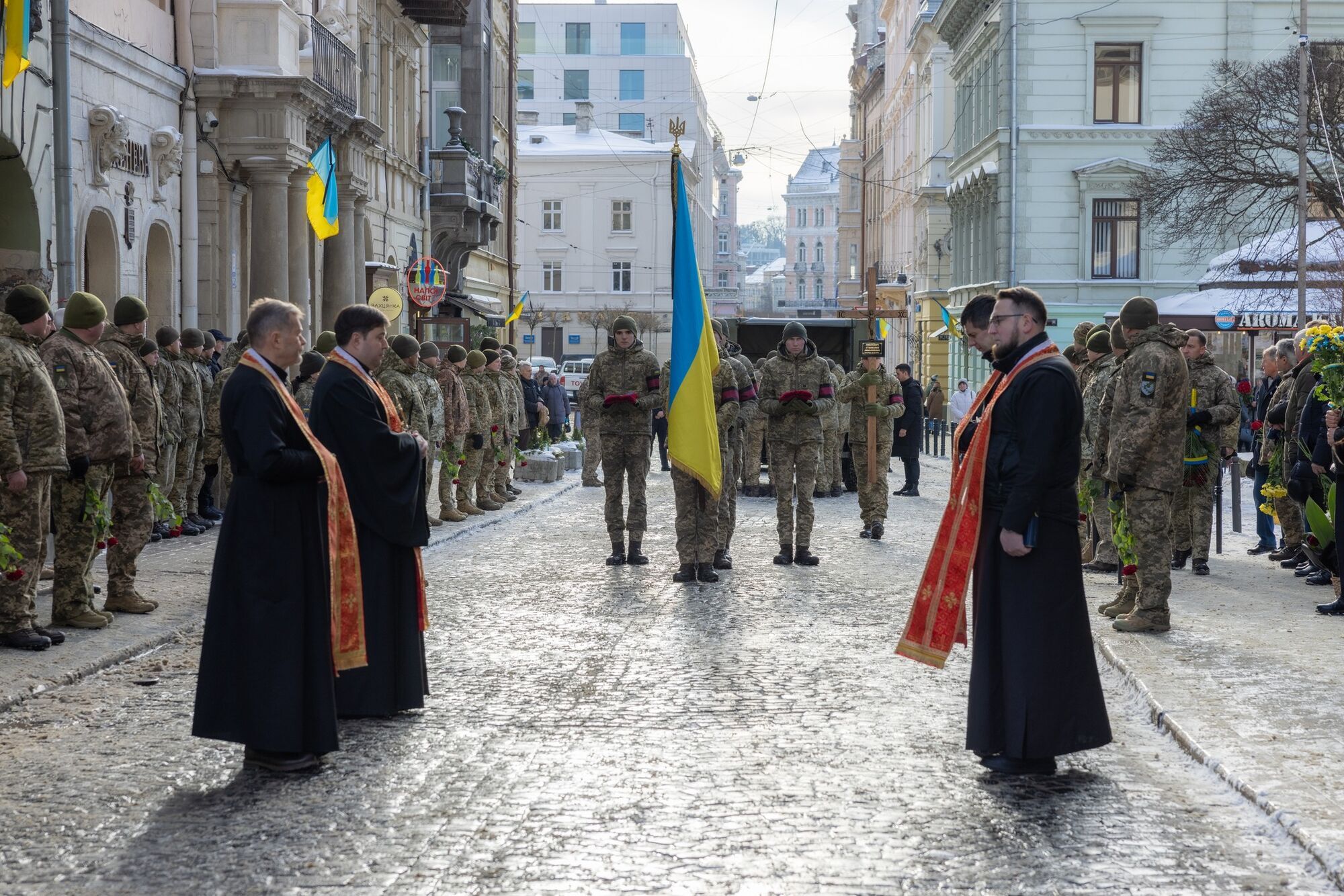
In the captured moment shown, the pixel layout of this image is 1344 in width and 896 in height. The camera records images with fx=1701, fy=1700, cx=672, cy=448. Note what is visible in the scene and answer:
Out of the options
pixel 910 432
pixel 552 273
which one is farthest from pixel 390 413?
pixel 552 273

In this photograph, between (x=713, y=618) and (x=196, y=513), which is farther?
(x=196, y=513)

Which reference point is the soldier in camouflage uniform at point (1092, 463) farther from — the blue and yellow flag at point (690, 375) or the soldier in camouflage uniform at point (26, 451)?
the soldier in camouflage uniform at point (26, 451)

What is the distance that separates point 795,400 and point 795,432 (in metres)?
0.28

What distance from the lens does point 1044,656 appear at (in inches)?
252

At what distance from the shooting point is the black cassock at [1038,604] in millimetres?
6398

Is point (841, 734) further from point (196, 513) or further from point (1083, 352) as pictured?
point (196, 513)

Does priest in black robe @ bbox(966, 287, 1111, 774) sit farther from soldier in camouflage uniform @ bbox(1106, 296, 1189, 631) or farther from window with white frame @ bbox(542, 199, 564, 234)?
window with white frame @ bbox(542, 199, 564, 234)

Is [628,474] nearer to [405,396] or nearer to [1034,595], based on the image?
[405,396]

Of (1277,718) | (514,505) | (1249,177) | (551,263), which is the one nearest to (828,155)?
(551,263)

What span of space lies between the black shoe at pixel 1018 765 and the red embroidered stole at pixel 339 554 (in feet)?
8.29

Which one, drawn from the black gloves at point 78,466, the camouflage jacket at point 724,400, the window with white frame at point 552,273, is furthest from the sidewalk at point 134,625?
the window with white frame at point 552,273

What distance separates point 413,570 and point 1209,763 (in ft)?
11.2

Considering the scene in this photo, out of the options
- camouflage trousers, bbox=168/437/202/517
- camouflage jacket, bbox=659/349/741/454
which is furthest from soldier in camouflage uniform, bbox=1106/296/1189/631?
camouflage trousers, bbox=168/437/202/517

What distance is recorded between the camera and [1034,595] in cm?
645
